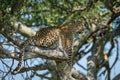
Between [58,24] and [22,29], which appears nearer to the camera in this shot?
[22,29]

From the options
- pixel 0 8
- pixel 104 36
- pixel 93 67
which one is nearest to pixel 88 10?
pixel 104 36

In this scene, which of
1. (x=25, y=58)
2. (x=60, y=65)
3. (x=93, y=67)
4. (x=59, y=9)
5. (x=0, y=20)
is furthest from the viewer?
(x=59, y=9)

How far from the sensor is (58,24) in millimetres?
10227

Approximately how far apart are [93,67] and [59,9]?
5.21ft

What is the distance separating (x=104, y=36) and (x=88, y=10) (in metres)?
0.64

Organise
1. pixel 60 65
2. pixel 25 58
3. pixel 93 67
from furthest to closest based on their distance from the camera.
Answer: pixel 93 67 → pixel 60 65 → pixel 25 58

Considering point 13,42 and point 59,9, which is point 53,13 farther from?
point 13,42

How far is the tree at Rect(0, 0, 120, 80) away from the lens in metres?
6.62

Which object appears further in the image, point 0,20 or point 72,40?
point 72,40

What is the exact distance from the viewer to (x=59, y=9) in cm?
918

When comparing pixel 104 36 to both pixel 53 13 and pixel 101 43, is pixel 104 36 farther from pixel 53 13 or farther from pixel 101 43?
pixel 53 13

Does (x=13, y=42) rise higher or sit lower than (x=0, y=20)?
lower

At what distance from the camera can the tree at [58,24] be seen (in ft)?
21.7

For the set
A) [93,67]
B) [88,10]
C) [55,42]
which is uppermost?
[88,10]
